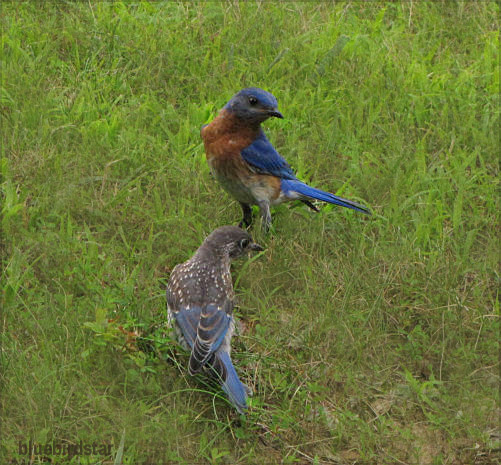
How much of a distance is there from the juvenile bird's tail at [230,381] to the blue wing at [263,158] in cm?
177

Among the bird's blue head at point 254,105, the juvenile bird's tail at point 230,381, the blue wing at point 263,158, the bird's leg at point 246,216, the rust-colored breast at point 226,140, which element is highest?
the bird's blue head at point 254,105

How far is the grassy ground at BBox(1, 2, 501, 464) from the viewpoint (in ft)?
16.0

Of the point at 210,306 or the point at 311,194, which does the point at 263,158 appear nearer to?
the point at 311,194

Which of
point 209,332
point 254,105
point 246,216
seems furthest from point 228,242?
point 254,105

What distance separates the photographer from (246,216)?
6.49 meters

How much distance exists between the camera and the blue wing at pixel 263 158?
20.5ft

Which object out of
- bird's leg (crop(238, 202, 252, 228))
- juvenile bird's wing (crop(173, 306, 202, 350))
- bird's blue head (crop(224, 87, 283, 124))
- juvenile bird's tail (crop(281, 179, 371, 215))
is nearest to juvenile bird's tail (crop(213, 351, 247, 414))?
juvenile bird's wing (crop(173, 306, 202, 350))

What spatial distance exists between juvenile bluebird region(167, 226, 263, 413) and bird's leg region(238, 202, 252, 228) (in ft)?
1.90

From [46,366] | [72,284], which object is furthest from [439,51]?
[46,366]

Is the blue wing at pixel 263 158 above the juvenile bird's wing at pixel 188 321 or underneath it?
above

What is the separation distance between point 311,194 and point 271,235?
0.45 m

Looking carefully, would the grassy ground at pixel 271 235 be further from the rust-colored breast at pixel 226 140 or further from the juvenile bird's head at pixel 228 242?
the rust-colored breast at pixel 226 140

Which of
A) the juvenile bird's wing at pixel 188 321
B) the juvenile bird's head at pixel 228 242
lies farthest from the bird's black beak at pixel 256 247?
the juvenile bird's wing at pixel 188 321

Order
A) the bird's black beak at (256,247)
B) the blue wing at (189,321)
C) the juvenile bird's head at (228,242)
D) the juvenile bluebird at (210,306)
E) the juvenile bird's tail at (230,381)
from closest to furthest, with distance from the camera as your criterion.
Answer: the juvenile bird's tail at (230,381) → the juvenile bluebird at (210,306) → the blue wing at (189,321) → the juvenile bird's head at (228,242) → the bird's black beak at (256,247)
